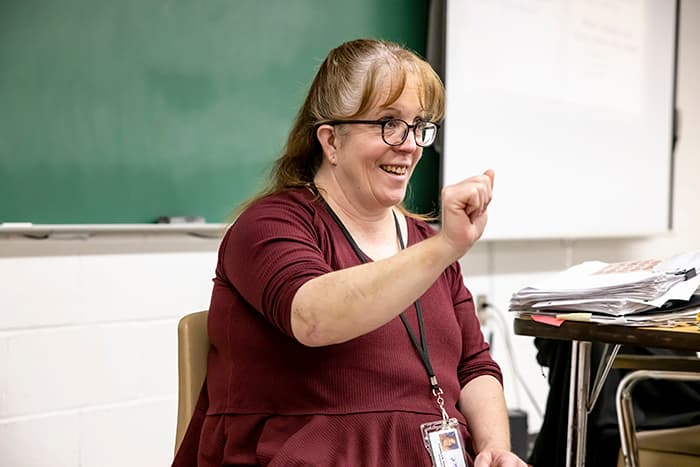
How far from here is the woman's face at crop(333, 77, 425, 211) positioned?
4.91ft

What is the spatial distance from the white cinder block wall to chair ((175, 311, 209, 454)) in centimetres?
87

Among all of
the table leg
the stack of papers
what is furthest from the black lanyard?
the table leg

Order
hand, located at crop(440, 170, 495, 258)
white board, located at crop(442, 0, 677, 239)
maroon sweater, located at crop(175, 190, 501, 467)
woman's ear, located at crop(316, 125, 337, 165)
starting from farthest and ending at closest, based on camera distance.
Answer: white board, located at crop(442, 0, 677, 239), woman's ear, located at crop(316, 125, 337, 165), maroon sweater, located at crop(175, 190, 501, 467), hand, located at crop(440, 170, 495, 258)

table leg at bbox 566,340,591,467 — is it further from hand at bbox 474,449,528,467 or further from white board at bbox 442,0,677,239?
white board at bbox 442,0,677,239

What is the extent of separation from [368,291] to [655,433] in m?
1.14

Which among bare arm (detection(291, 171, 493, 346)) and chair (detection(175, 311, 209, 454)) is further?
chair (detection(175, 311, 209, 454))

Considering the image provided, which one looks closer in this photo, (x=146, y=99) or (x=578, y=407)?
(x=578, y=407)

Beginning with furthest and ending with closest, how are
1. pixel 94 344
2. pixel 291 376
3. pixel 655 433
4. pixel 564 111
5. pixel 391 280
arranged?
1. pixel 564 111
2. pixel 94 344
3. pixel 655 433
4. pixel 291 376
5. pixel 391 280

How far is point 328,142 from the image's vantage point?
1562 millimetres

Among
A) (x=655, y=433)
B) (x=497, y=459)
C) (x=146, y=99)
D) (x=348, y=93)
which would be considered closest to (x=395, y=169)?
(x=348, y=93)

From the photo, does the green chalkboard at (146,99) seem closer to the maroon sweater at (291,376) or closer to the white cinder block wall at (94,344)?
the white cinder block wall at (94,344)

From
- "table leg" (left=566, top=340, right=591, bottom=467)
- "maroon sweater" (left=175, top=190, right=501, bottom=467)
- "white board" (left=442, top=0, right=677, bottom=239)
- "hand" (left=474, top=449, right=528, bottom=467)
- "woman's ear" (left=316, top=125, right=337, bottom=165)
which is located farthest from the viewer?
"white board" (left=442, top=0, right=677, bottom=239)

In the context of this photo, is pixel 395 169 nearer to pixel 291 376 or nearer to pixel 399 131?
pixel 399 131

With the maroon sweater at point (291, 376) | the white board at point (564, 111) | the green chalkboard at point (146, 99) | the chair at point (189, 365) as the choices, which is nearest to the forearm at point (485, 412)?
the maroon sweater at point (291, 376)
